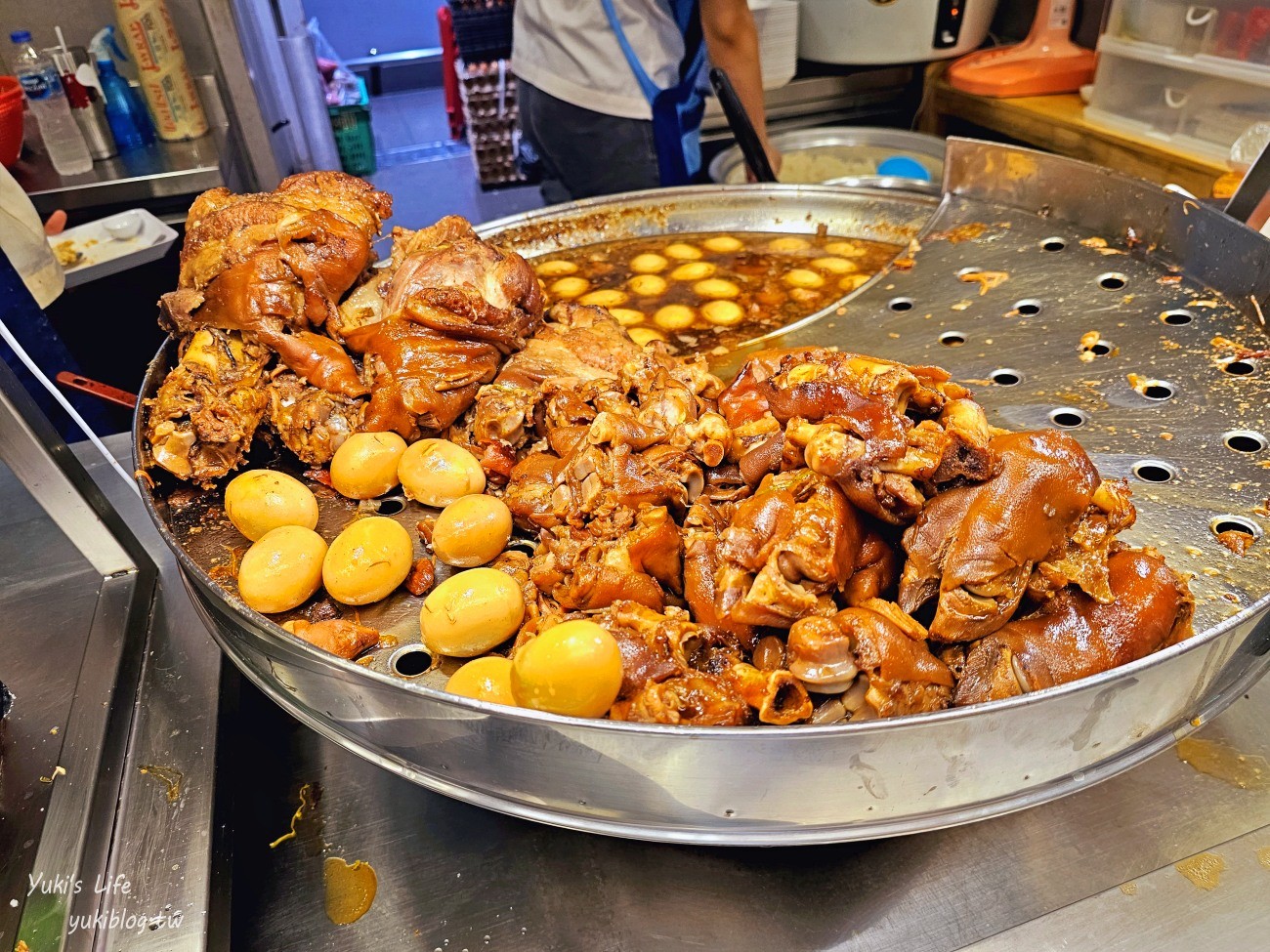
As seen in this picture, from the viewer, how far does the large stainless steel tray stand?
107 cm

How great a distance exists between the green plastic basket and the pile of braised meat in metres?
6.58

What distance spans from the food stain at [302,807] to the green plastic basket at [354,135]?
24.5ft

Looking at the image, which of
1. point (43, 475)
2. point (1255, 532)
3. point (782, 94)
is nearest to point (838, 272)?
point (1255, 532)

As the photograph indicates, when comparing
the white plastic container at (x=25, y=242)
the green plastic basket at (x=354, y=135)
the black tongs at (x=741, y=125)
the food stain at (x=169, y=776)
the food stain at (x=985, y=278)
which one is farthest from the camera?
the green plastic basket at (x=354, y=135)

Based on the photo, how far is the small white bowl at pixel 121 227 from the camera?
13.3 feet

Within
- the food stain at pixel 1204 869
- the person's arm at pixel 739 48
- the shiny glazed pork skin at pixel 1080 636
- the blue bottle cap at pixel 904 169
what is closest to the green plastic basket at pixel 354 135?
the person's arm at pixel 739 48

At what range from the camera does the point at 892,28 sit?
5.05 m

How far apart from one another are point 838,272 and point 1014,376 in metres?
0.87

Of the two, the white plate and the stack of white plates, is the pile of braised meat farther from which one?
the stack of white plates

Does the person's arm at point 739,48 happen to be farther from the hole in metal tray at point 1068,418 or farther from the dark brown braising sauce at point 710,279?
the hole in metal tray at point 1068,418

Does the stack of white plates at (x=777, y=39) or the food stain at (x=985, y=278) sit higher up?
the stack of white plates at (x=777, y=39)

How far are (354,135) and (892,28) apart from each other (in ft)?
Answer: 17.3

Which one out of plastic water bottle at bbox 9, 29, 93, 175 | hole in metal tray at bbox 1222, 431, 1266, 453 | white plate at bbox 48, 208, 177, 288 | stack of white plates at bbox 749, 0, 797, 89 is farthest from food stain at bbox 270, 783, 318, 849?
stack of white plates at bbox 749, 0, 797, 89

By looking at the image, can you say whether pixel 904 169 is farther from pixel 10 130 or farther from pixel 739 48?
pixel 10 130
